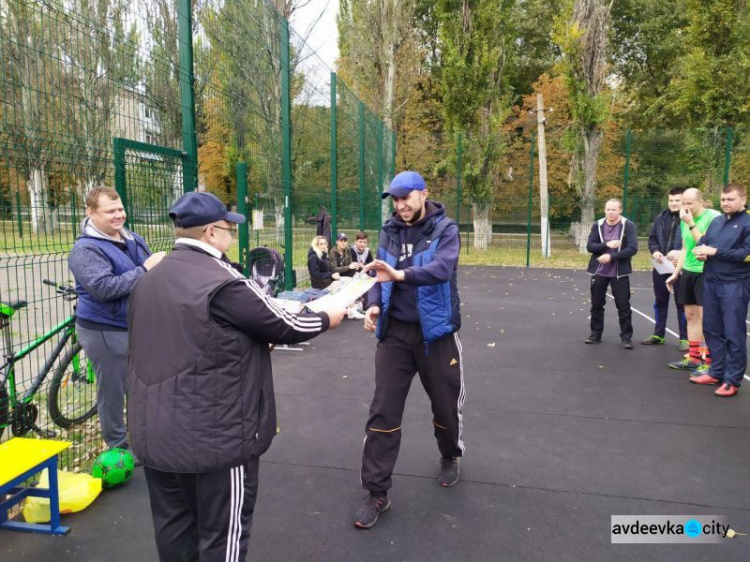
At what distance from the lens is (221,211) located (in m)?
2.15

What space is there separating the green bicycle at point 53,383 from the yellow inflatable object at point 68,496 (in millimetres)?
719

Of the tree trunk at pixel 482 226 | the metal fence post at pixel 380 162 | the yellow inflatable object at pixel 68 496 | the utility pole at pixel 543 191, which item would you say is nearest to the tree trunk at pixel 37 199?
the yellow inflatable object at pixel 68 496

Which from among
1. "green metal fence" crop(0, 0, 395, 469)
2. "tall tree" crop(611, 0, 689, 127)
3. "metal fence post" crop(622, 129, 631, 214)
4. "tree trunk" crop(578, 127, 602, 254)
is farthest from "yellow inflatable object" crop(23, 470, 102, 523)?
"tall tree" crop(611, 0, 689, 127)

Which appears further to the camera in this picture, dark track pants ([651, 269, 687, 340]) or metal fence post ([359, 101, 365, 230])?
metal fence post ([359, 101, 365, 230])

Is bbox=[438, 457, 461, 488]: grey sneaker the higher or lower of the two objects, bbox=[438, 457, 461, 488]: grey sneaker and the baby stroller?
the lower

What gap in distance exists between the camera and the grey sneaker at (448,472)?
142 inches

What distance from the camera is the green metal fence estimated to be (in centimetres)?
345

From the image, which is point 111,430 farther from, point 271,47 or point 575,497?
point 271,47

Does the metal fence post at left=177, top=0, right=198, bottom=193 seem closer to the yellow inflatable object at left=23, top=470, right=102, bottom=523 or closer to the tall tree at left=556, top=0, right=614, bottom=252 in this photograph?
the yellow inflatable object at left=23, top=470, right=102, bottom=523

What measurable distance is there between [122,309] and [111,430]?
0.90 m

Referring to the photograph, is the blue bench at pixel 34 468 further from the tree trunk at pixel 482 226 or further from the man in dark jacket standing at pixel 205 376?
the tree trunk at pixel 482 226

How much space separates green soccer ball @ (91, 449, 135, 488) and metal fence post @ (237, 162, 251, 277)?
3.76 meters

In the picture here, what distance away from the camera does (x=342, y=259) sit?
9.41 meters

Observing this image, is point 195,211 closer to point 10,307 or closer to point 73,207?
point 73,207
